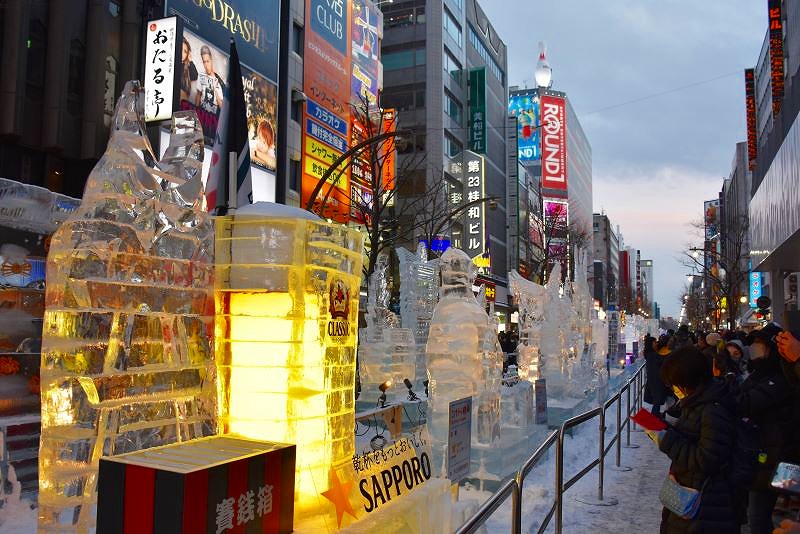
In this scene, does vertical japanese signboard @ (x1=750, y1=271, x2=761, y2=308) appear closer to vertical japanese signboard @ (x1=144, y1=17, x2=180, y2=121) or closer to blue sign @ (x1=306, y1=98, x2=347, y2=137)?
blue sign @ (x1=306, y1=98, x2=347, y2=137)

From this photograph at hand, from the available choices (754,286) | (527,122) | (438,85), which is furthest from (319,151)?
(527,122)

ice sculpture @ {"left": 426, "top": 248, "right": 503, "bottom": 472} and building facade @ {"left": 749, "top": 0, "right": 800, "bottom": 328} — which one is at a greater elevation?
building facade @ {"left": 749, "top": 0, "right": 800, "bottom": 328}

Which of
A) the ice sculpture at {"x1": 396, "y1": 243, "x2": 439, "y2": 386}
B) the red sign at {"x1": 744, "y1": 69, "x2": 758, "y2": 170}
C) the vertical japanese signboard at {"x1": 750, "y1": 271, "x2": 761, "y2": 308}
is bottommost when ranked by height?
the ice sculpture at {"x1": 396, "y1": 243, "x2": 439, "y2": 386}

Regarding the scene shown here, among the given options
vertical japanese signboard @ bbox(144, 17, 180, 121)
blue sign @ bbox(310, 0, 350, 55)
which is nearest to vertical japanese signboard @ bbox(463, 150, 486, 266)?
blue sign @ bbox(310, 0, 350, 55)

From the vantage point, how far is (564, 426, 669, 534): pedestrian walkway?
658 cm

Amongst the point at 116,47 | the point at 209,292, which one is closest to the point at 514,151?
the point at 116,47

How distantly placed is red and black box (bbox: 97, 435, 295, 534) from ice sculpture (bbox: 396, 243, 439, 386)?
1401cm

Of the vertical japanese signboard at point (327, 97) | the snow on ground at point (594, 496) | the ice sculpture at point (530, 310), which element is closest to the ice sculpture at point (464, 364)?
the snow on ground at point (594, 496)

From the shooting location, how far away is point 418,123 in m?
43.6

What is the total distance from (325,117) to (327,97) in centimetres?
99

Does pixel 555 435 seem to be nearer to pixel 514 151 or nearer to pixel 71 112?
pixel 71 112

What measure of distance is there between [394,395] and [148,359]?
1081cm

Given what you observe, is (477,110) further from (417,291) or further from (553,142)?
(417,291)

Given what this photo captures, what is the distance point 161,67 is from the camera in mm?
17328
